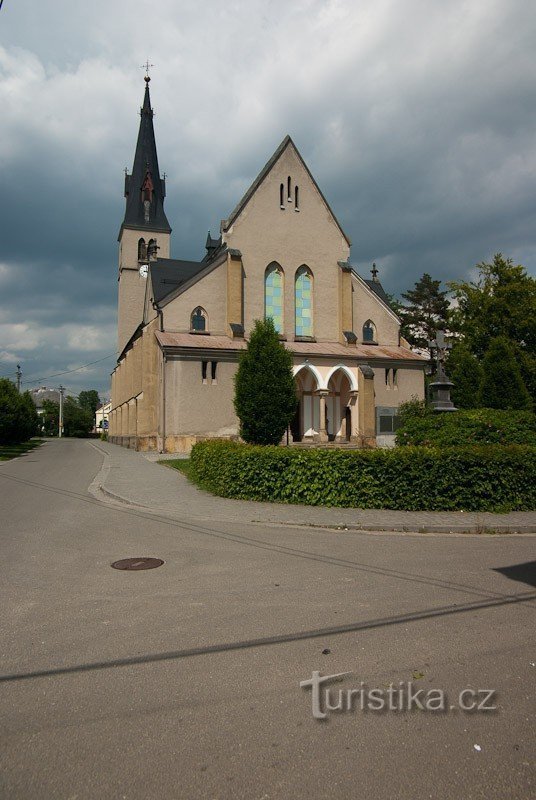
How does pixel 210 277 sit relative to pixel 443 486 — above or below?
above

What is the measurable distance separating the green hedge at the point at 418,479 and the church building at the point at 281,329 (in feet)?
69.9

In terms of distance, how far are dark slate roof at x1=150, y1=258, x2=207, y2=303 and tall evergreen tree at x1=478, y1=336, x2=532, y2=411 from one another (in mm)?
21765

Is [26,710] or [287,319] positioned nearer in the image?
[26,710]

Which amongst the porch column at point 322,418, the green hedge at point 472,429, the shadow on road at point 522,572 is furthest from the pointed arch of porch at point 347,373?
the shadow on road at point 522,572

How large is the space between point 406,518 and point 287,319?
92.6 ft

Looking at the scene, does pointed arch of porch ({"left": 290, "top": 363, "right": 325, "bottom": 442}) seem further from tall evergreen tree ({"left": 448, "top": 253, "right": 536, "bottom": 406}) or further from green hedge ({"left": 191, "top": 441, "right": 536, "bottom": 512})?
green hedge ({"left": 191, "top": 441, "right": 536, "bottom": 512})

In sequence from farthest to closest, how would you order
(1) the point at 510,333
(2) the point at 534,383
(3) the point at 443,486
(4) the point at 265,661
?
(1) the point at 510,333 → (2) the point at 534,383 → (3) the point at 443,486 → (4) the point at 265,661

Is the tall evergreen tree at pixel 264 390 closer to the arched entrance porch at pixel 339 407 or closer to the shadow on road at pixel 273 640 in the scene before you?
the shadow on road at pixel 273 640

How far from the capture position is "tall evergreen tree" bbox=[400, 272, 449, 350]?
57656mm

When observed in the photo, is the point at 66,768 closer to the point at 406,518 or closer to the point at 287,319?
the point at 406,518

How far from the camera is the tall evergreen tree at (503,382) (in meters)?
21.5

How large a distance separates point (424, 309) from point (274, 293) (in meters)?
26.4

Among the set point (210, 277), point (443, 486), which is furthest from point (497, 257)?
point (443, 486)

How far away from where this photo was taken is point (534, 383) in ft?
113
